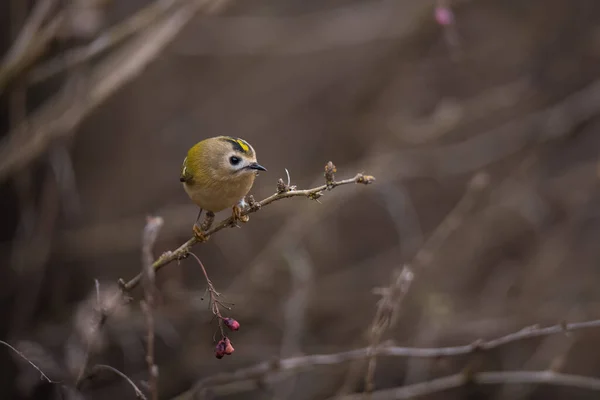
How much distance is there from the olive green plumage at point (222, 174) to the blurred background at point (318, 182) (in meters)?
1.27

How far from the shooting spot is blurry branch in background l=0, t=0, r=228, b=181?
332cm

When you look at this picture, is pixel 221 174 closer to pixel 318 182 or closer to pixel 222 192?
pixel 222 192

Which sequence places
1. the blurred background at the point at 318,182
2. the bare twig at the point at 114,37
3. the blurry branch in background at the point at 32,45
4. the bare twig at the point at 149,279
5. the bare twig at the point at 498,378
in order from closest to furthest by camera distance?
1. the bare twig at the point at 149,279
2. the bare twig at the point at 498,378
3. the blurry branch in background at the point at 32,45
4. the bare twig at the point at 114,37
5. the blurred background at the point at 318,182

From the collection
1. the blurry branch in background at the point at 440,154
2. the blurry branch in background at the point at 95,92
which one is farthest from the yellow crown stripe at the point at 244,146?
the blurry branch in background at the point at 440,154

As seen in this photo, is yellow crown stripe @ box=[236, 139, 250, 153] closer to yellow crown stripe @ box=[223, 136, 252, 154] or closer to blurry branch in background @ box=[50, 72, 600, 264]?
yellow crown stripe @ box=[223, 136, 252, 154]

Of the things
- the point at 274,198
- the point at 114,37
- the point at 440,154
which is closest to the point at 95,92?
the point at 114,37

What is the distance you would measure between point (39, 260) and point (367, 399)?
9.33 feet

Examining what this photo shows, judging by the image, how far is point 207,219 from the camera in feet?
7.95

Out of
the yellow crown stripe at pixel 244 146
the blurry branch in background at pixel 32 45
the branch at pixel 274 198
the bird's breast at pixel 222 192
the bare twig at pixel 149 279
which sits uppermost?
the blurry branch in background at pixel 32 45

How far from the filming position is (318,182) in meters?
4.78

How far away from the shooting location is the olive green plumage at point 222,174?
220 centimetres

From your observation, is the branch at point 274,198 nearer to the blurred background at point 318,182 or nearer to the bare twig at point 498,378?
the bare twig at point 498,378

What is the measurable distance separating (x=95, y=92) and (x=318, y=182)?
1.93 m

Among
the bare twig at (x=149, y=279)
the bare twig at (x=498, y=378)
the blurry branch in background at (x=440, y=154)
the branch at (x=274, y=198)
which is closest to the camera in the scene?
the bare twig at (x=149, y=279)
